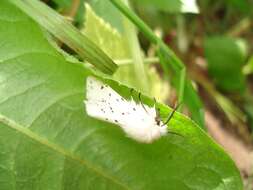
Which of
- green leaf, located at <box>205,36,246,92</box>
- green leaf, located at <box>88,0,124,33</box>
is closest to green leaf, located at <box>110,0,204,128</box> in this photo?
green leaf, located at <box>88,0,124,33</box>

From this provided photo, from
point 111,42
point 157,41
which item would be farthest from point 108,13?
point 157,41

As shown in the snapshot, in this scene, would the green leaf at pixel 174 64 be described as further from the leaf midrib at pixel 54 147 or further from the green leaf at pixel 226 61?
the green leaf at pixel 226 61

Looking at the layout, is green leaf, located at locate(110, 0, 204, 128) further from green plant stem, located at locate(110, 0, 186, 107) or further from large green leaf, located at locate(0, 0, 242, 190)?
large green leaf, located at locate(0, 0, 242, 190)

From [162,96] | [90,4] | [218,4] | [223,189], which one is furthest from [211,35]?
[223,189]

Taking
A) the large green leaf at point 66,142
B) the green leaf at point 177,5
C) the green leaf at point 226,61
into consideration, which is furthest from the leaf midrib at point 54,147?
the green leaf at point 226,61

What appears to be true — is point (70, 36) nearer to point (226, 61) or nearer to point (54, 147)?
point (54, 147)

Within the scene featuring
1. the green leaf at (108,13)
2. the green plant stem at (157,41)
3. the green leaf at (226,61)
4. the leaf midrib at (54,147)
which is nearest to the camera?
the leaf midrib at (54,147)
